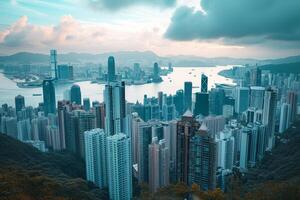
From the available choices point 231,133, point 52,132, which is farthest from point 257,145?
point 52,132

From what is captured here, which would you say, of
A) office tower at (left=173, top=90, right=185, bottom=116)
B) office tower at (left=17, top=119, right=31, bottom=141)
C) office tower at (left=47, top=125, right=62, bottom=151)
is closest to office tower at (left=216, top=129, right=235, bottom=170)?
office tower at (left=47, top=125, right=62, bottom=151)

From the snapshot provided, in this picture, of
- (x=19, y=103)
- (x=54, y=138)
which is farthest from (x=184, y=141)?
(x=19, y=103)

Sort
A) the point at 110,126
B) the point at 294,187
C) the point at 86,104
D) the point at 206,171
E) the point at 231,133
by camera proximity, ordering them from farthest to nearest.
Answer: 1. the point at 86,104
2. the point at 110,126
3. the point at 231,133
4. the point at 206,171
5. the point at 294,187

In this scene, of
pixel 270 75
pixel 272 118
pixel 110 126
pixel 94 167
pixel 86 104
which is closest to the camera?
pixel 94 167

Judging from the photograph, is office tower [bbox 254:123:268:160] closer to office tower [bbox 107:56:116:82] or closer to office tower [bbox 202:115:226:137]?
office tower [bbox 202:115:226:137]

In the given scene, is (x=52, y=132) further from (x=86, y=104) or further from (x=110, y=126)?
(x=86, y=104)

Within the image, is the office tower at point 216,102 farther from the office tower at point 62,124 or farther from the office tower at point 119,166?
the office tower at point 119,166
